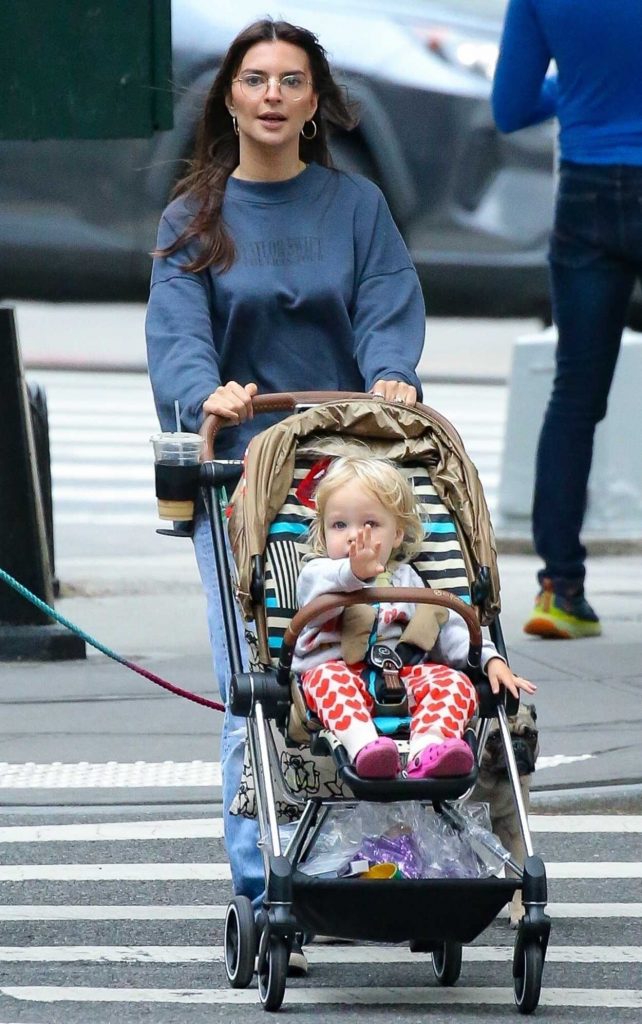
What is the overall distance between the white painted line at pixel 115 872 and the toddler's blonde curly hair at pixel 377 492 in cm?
125

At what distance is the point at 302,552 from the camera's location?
4602mm

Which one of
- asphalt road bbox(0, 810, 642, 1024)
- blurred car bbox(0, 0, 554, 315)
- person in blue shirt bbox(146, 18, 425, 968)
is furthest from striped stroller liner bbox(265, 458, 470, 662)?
blurred car bbox(0, 0, 554, 315)

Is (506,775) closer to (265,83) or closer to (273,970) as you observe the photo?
(273,970)

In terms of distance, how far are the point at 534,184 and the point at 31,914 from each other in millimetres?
9479

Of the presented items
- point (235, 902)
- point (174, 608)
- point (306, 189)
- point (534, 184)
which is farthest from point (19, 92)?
point (534, 184)

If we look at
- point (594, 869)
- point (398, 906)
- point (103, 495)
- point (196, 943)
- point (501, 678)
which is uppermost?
point (501, 678)

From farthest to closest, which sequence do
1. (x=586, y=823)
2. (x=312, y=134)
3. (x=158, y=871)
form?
1. (x=586, y=823)
2. (x=158, y=871)
3. (x=312, y=134)

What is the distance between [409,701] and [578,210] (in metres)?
3.72

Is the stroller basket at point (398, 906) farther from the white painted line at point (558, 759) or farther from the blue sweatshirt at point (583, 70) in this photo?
the blue sweatshirt at point (583, 70)

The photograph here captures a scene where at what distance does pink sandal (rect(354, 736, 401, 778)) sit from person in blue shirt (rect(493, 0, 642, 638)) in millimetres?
3832

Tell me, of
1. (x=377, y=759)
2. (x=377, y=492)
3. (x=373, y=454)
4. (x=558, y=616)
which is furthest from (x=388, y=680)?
(x=558, y=616)

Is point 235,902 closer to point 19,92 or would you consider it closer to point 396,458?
point 396,458

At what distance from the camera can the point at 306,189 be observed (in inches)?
202

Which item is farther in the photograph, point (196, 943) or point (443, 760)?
point (196, 943)
